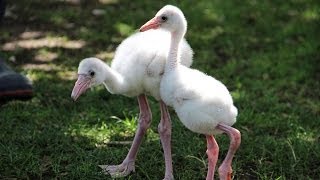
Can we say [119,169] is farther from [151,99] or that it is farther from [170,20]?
[151,99]

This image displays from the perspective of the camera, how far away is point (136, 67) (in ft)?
13.5

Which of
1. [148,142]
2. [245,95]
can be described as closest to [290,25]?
[245,95]

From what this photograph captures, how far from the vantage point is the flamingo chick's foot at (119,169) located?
4400 mm

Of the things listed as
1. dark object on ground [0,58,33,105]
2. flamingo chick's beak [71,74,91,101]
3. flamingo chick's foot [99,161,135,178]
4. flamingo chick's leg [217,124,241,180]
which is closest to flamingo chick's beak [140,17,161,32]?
flamingo chick's beak [71,74,91,101]

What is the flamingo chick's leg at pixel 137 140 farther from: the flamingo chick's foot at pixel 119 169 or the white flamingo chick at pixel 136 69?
the white flamingo chick at pixel 136 69

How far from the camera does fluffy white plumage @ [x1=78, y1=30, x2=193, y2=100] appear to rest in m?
4.08

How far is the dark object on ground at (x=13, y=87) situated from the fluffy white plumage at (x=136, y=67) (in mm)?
1446

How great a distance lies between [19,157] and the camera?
4.56 metres

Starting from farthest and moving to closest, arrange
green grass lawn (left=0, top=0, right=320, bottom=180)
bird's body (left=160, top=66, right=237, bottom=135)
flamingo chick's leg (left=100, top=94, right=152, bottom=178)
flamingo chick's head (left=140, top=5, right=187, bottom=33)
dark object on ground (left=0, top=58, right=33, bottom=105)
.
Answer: dark object on ground (left=0, top=58, right=33, bottom=105)
green grass lawn (left=0, top=0, right=320, bottom=180)
flamingo chick's leg (left=100, top=94, right=152, bottom=178)
flamingo chick's head (left=140, top=5, right=187, bottom=33)
bird's body (left=160, top=66, right=237, bottom=135)

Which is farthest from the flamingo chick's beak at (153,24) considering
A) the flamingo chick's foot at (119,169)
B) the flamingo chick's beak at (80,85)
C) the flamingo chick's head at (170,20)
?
the flamingo chick's foot at (119,169)

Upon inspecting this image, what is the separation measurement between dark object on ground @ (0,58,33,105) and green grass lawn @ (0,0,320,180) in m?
0.11

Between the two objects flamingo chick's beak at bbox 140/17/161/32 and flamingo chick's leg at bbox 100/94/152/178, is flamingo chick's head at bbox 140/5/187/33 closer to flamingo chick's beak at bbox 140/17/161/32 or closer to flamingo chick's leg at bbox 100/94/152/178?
flamingo chick's beak at bbox 140/17/161/32

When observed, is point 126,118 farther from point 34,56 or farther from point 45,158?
point 34,56

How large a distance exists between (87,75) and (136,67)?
1.01 ft
